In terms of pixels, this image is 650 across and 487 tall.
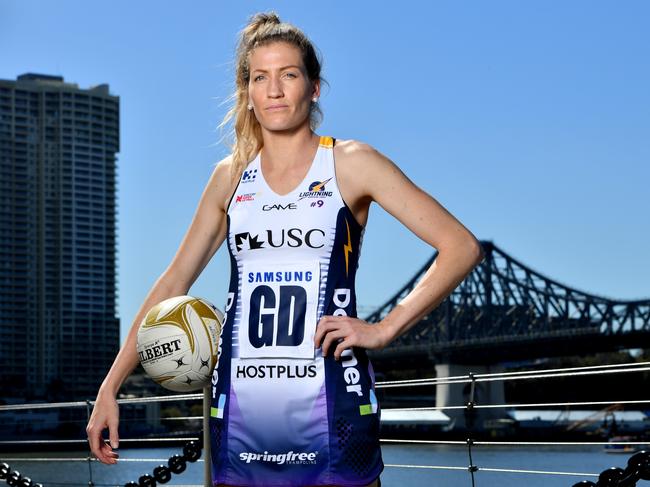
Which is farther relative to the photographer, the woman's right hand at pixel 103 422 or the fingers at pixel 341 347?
the woman's right hand at pixel 103 422

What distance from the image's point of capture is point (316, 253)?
213 cm

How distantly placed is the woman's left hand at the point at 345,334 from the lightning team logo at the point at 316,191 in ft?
0.79

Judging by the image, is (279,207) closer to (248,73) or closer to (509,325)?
(248,73)

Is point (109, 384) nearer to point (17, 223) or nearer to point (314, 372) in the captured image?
point (314, 372)

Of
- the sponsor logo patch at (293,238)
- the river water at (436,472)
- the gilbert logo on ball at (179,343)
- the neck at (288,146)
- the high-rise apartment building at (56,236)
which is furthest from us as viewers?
the high-rise apartment building at (56,236)

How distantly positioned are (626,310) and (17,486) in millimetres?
54050

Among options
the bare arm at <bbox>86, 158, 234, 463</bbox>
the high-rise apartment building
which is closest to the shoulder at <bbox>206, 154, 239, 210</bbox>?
the bare arm at <bbox>86, 158, 234, 463</bbox>

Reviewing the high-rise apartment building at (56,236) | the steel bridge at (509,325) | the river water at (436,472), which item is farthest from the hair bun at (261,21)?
the high-rise apartment building at (56,236)

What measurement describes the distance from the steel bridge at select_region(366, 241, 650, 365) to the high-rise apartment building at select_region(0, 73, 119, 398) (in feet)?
98.7

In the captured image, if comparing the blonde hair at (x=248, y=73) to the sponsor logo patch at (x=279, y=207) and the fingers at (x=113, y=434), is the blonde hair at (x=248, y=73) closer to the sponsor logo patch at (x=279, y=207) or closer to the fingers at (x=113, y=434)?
the sponsor logo patch at (x=279, y=207)

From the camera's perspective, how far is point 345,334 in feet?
6.68

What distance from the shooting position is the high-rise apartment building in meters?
88.3

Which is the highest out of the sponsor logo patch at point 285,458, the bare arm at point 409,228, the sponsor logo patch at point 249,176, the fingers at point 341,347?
the sponsor logo patch at point 249,176

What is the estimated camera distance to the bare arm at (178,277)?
231 centimetres
